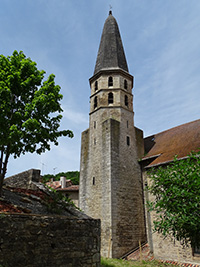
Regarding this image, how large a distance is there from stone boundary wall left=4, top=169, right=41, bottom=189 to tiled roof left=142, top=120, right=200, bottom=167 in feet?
25.3

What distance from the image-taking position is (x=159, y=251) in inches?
486

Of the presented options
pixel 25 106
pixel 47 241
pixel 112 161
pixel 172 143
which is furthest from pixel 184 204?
pixel 172 143

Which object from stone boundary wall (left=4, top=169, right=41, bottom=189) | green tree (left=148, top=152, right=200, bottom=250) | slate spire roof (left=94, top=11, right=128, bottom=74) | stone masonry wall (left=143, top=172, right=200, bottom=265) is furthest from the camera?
slate spire roof (left=94, top=11, right=128, bottom=74)

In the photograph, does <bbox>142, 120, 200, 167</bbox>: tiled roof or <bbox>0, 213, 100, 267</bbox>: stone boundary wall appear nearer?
<bbox>0, 213, 100, 267</bbox>: stone boundary wall

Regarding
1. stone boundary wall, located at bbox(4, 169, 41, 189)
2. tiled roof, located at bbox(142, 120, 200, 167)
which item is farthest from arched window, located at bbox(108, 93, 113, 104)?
stone boundary wall, located at bbox(4, 169, 41, 189)

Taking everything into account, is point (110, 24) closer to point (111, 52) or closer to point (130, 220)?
point (111, 52)

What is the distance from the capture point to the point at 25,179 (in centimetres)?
1074

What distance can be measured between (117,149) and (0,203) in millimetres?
10498

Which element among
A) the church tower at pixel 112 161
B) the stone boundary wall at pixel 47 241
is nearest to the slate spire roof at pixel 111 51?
the church tower at pixel 112 161

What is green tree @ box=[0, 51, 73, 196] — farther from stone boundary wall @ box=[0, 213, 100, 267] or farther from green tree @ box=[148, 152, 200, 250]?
green tree @ box=[148, 152, 200, 250]

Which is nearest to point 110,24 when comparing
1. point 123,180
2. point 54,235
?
point 123,180

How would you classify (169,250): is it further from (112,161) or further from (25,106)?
(25,106)

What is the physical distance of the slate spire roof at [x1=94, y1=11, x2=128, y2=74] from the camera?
19891 mm

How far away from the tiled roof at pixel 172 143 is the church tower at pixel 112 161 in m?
1.94
